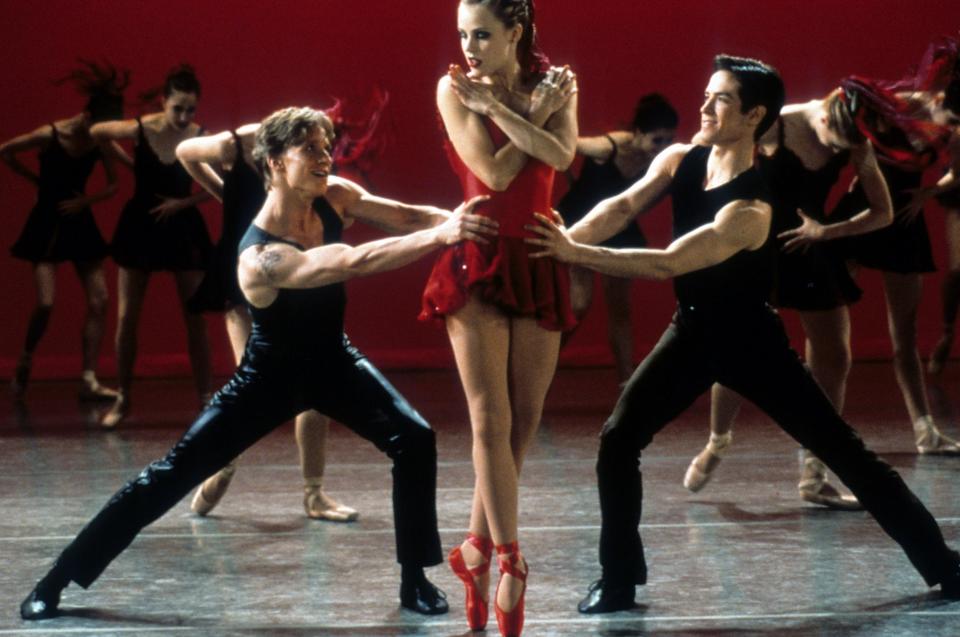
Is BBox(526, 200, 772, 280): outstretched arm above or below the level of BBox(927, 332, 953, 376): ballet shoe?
above

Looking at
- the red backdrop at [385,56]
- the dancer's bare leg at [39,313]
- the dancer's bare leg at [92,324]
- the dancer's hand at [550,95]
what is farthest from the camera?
the red backdrop at [385,56]

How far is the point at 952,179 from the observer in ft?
22.7

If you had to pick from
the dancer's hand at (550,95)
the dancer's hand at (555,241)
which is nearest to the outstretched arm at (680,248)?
the dancer's hand at (555,241)

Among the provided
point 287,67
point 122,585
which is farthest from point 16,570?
point 287,67

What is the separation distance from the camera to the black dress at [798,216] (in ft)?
17.2

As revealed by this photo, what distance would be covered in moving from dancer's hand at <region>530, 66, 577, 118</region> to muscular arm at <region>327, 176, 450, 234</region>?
427 millimetres

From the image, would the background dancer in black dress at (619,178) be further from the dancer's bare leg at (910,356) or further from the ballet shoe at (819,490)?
the ballet shoe at (819,490)

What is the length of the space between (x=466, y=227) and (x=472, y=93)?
29cm

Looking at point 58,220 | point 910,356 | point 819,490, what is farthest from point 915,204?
point 58,220

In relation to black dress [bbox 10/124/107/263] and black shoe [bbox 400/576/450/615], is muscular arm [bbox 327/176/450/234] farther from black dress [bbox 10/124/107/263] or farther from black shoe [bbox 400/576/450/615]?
black dress [bbox 10/124/107/263]

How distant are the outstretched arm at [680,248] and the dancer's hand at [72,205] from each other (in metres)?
4.89

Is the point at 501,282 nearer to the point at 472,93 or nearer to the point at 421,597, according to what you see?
the point at 472,93

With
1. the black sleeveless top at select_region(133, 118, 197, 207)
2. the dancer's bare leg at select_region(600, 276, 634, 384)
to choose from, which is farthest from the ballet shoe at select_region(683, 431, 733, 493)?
the black sleeveless top at select_region(133, 118, 197, 207)

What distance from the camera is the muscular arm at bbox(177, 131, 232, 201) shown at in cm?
548
